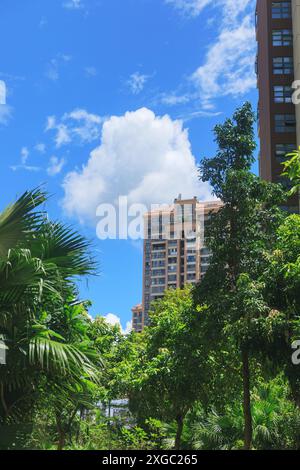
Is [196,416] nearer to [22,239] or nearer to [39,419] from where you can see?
[39,419]

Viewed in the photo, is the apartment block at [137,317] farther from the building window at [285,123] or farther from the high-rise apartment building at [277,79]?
the building window at [285,123]

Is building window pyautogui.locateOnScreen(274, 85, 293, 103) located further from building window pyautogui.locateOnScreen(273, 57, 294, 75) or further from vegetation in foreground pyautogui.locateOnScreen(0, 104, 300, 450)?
vegetation in foreground pyautogui.locateOnScreen(0, 104, 300, 450)

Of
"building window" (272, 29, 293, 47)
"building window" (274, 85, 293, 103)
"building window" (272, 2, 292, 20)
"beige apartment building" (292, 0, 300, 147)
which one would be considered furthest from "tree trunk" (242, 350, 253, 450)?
"building window" (272, 2, 292, 20)

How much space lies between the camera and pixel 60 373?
26.4 feet

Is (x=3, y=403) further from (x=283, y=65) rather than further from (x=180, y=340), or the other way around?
(x=283, y=65)

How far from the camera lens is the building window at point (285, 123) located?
49531 millimetres

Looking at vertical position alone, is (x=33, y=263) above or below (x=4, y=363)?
above

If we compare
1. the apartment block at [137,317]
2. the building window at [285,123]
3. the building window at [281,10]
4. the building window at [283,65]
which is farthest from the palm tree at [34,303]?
the apartment block at [137,317]

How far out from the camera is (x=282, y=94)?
50.4 meters

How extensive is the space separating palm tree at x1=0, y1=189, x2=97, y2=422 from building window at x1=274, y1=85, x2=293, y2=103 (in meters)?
44.5

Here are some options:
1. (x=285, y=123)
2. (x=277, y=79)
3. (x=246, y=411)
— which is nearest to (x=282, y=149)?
(x=285, y=123)

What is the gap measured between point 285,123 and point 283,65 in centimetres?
534
